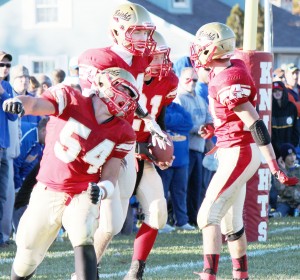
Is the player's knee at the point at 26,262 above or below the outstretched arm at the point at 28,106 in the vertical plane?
below

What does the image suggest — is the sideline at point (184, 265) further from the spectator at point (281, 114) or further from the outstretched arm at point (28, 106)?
the spectator at point (281, 114)

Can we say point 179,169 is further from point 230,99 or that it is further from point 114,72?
point 114,72

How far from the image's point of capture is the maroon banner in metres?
9.12

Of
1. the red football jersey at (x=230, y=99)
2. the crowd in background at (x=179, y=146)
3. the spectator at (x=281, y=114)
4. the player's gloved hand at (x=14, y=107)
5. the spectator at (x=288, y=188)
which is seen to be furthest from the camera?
the spectator at (x=281, y=114)

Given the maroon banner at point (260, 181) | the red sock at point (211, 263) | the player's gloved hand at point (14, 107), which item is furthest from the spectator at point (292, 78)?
the player's gloved hand at point (14, 107)

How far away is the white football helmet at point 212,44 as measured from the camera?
261 inches

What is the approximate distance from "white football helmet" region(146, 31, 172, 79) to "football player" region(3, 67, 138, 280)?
1.33 metres

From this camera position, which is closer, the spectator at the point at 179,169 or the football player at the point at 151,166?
the football player at the point at 151,166

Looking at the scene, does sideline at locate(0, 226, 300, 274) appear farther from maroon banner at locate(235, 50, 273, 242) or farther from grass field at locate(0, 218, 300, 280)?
maroon banner at locate(235, 50, 273, 242)

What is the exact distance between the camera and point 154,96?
691 cm

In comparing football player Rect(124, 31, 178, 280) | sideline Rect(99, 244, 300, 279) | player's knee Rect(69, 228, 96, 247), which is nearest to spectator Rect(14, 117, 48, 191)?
sideline Rect(99, 244, 300, 279)

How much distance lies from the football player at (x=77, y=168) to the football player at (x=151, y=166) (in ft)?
3.98

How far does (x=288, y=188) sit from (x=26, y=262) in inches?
275

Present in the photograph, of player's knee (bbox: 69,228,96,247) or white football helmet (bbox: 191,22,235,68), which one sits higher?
white football helmet (bbox: 191,22,235,68)
